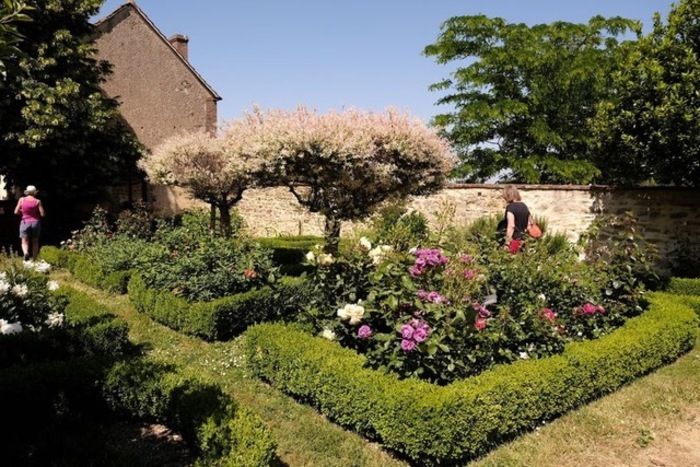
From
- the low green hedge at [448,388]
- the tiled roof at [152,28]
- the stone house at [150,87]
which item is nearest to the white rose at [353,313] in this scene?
the low green hedge at [448,388]

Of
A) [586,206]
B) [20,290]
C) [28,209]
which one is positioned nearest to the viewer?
[20,290]

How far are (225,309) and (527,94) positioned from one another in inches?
668

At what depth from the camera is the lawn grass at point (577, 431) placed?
3729mm

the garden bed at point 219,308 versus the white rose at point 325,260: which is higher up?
the white rose at point 325,260

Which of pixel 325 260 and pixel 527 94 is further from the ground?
pixel 527 94

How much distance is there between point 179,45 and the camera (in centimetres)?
2077

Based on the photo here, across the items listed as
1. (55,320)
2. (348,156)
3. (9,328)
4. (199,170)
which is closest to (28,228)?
(199,170)

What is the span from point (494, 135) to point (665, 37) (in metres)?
11.8

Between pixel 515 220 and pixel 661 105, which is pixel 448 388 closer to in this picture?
pixel 515 220

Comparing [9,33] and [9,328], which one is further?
[9,328]

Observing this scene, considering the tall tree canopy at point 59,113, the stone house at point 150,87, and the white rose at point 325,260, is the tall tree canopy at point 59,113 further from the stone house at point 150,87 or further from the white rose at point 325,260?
the white rose at point 325,260

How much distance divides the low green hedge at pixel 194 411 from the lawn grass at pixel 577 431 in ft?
1.37

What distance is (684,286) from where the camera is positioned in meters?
7.88

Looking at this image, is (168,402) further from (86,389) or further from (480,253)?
(480,253)
